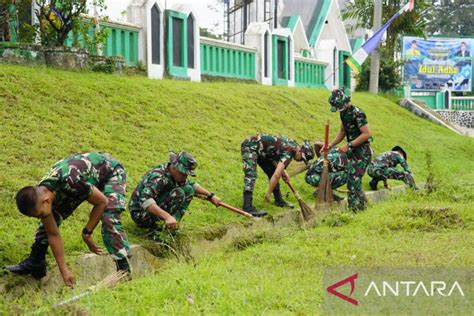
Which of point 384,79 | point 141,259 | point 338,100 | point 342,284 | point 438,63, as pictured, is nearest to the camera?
point 342,284

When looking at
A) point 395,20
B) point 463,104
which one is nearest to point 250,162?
point 395,20

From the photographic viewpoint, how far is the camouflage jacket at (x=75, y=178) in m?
5.36

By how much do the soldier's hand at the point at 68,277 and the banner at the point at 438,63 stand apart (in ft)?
102

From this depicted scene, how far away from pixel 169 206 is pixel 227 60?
10641 millimetres

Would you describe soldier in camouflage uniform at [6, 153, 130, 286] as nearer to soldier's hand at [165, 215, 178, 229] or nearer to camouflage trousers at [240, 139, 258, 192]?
soldier's hand at [165, 215, 178, 229]

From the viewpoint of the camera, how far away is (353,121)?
9.00m

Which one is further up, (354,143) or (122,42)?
(122,42)

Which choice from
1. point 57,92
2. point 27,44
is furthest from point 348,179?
point 27,44

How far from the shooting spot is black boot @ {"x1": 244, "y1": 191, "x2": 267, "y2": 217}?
8438 millimetres

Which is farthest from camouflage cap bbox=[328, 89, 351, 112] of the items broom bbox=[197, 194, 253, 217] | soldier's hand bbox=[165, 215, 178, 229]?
soldier's hand bbox=[165, 215, 178, 229]

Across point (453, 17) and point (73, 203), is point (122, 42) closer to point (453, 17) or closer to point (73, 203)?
point (73, 203)

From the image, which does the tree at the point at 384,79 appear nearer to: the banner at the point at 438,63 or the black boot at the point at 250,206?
the banner at the point at 438,63

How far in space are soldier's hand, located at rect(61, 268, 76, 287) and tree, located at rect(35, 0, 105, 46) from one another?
22.7ft

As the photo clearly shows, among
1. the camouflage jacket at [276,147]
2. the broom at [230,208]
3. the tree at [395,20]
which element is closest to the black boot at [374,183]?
the camouflage jacket at [276,147]
